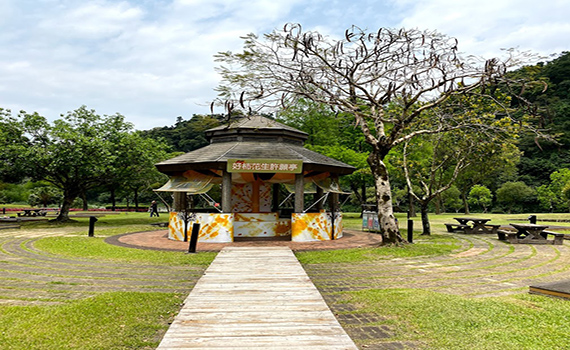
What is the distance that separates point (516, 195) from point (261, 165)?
38998 mm

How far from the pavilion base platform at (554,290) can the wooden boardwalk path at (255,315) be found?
4.05 meters

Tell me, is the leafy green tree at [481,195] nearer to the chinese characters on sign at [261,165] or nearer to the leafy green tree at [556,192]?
the leafy green tree at [556,192]

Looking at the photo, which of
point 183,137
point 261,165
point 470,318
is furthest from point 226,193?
point 183,137

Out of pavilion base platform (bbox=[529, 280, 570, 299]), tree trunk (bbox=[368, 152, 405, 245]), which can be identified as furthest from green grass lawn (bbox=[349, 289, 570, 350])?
tree trunk (bbox=[368, 152, 405, 245])

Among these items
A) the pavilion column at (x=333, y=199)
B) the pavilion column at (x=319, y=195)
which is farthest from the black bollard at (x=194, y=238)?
the pavilion column at (x=319, y=195)

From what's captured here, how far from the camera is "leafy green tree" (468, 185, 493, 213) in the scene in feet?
138

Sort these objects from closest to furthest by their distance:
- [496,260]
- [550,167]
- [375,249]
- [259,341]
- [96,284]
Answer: [259,341] → [96,284] → [496,260] → [375,249] → [550,167]

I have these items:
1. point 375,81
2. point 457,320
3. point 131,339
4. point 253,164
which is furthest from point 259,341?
point 375,81

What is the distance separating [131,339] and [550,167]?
52.6 m

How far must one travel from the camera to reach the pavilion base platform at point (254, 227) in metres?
13.2

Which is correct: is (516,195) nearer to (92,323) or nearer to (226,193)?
(226,193)

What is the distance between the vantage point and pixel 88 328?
459 cm

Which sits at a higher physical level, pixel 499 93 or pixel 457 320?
pixel 499 93

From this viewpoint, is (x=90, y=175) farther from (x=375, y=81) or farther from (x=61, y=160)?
(x=375, y=81)
